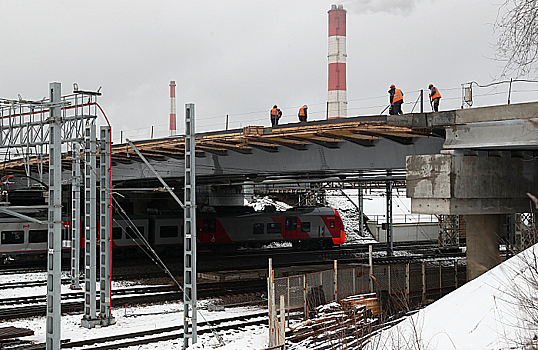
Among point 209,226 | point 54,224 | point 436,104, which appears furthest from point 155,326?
point 209,226

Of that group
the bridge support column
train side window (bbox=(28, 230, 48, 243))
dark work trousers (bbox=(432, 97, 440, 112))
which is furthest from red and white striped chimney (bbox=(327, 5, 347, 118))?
the bridge support column

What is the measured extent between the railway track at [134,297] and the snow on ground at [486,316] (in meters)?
13.7

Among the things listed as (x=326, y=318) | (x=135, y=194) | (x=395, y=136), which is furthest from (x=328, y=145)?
(x=135, y=194)

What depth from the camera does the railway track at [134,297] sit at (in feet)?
62.6

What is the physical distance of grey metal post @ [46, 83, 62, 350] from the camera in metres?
12.2

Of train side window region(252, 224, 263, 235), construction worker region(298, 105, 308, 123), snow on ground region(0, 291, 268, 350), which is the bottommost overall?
snow on ground region(0, 291, 268, 350)

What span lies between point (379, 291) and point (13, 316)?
1236 cm

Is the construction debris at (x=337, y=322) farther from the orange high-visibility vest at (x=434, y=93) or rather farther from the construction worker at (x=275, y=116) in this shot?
the construction worker at (x=275, y=116)

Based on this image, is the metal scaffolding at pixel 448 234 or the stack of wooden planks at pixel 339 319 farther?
the metal scaffolding at pixel 448 234

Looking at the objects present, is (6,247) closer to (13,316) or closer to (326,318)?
(13,316)

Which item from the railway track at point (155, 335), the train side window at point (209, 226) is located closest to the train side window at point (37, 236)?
the train side window at point (209, 226)

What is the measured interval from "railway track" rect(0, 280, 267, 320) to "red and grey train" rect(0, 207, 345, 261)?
31.5ft

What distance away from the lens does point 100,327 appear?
55.4 ft

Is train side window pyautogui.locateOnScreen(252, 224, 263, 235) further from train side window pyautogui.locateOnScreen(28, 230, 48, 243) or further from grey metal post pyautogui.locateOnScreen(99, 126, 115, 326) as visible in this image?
grey metal post pyautogui.locateOnScreen(99, 126, 115, 326)
